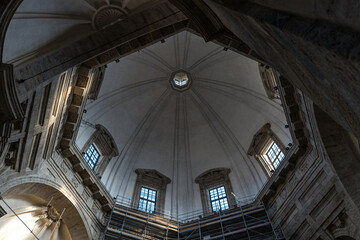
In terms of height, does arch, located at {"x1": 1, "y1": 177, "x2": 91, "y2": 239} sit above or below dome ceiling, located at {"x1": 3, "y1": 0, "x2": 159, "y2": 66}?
below

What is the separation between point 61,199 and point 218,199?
9.04 m

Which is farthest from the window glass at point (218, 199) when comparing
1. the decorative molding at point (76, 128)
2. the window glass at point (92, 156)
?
the window glass at point (92, 156)

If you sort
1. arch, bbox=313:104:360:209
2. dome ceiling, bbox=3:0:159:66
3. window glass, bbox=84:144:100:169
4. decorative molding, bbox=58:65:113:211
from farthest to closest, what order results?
window glass, bbox=84:144:100:169, decorative molding, bbox=58:65:113:211, arch, bbox=313:104:360:209, dome ceiling, bbox=3:0:159:66

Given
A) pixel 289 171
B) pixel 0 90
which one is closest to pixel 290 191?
pixel 289 171

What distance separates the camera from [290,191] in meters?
13.6

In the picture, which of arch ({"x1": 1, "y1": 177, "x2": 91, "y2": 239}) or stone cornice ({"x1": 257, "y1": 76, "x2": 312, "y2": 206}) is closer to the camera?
arch ({"x1": 1, "y1": 177, "x2": 91, "y2": 239})

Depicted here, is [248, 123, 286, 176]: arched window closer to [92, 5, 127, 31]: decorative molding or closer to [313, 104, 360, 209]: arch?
[313, 104, 360, 209]: arch

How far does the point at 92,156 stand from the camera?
1661 centimetres

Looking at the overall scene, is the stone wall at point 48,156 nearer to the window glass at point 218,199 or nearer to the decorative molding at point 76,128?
the decorative molding at point 76,128

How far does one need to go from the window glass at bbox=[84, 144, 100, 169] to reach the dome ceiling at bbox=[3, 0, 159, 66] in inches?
319

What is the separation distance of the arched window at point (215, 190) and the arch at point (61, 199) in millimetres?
7161

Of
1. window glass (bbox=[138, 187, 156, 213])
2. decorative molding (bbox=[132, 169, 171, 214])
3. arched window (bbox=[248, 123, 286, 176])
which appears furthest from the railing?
arched window (bbox=[248, 123, 286, 176])

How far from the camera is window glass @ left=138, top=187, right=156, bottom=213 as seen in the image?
57.3 feet

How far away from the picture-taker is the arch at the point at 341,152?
1084 cm
